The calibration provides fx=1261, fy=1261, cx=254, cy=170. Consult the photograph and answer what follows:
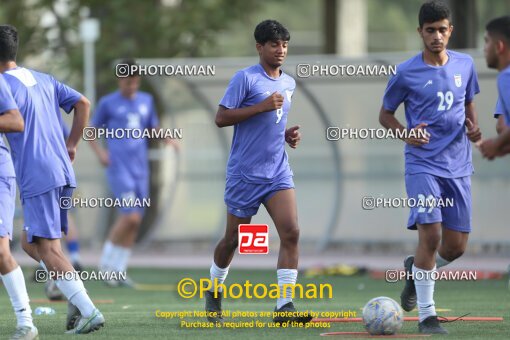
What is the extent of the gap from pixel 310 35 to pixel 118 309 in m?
35.7

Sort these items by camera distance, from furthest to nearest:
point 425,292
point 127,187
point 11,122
A: 1. point 127,187
2. point 425,292
3. point 11,122

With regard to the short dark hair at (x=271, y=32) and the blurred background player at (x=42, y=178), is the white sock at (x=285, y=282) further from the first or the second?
the short dark hair at (x=271, y=32)

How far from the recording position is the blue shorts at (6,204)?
8.88 m

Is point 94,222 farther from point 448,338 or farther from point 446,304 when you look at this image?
point 448,338

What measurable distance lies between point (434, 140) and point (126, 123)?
7131 mm

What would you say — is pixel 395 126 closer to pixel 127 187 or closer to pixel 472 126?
pixel 472 126

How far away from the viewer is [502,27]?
28.5 feet

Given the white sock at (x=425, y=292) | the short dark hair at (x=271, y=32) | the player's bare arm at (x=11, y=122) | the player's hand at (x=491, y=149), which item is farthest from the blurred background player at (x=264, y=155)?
the player's hand at (x=491, y=149)

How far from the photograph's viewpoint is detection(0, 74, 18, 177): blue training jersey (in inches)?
344

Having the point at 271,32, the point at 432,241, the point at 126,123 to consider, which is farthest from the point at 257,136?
the point at 126,123

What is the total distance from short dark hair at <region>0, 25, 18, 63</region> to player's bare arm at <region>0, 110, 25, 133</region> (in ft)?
2.69

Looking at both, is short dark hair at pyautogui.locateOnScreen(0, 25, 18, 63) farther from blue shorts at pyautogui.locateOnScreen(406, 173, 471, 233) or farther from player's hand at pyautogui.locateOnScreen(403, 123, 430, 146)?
blue shorts at pyautogui.locateOnScreen(406, 173, 471, 233)

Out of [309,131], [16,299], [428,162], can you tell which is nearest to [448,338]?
[428,162]

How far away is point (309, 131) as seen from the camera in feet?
68.3
